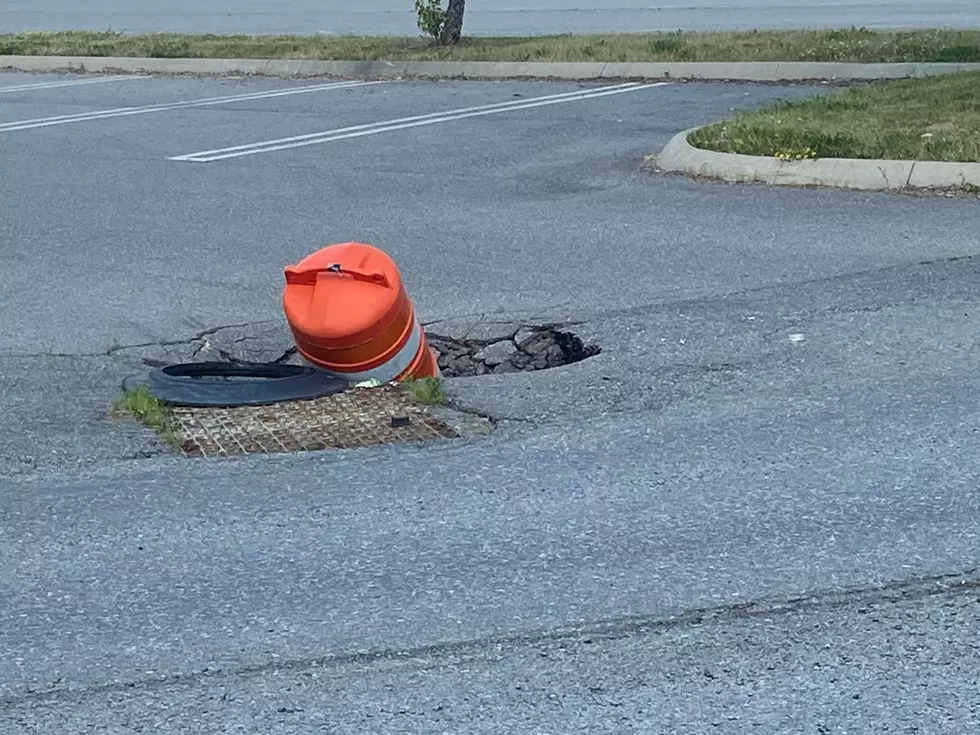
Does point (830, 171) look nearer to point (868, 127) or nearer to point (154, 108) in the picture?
point (868, 127)

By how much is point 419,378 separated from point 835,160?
4.65 meters

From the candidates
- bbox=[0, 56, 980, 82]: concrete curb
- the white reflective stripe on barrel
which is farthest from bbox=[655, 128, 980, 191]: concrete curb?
bbox=[0, 56, 980, 82]: concrete curb

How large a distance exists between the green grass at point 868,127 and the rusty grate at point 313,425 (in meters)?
5.01

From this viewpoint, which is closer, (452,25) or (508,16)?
(452,25)

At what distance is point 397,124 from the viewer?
558 inches

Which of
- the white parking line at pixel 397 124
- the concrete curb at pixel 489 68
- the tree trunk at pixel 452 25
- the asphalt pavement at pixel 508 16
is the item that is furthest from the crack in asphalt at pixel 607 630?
the asphalt pavement at pixel 508 16

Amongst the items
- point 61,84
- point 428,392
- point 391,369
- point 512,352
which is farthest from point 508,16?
point 428,392

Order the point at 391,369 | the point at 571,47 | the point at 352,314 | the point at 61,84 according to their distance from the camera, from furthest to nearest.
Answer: the point at 61,84 → the point at 571,47 → the point at 391,369 → the point at 352,314

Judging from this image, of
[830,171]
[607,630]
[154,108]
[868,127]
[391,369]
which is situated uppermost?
[868,127]

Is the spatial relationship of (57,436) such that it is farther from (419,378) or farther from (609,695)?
(609,695)

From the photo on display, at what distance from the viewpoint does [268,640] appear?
410 centimetres

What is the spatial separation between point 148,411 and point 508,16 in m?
20.7

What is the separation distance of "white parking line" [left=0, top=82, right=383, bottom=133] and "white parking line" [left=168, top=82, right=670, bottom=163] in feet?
9.50

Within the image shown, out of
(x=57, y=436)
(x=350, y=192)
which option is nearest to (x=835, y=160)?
(x=350, y=192)
